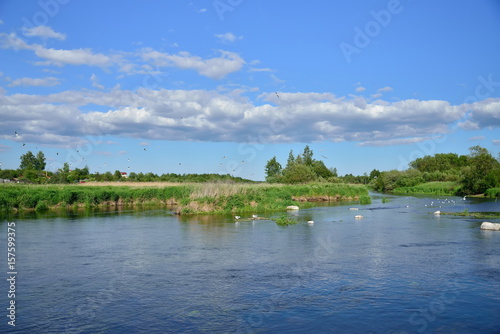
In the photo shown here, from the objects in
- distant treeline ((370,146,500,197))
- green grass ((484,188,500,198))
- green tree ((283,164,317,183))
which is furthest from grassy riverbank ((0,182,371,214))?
distant treeline ((370,146,500,197))

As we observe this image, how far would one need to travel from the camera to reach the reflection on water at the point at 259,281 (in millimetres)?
12016

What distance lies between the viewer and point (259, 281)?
15992 millimetres

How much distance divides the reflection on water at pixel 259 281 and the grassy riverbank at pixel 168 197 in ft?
46.5

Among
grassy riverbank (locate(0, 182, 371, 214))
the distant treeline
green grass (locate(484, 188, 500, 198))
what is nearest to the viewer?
grassy riverbank (locate(0, 182, 371, 214))

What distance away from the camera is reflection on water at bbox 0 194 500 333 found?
12016 millimetres

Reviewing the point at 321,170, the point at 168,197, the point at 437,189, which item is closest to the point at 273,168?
the point at 321,170

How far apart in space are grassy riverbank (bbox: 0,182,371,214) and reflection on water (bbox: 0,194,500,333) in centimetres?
1416

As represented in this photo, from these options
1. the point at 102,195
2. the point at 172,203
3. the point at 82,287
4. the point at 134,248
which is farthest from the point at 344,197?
the point at 82,287

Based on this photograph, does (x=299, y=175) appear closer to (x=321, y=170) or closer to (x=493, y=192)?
(x=321, y=170)

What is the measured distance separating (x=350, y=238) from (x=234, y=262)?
379 inches

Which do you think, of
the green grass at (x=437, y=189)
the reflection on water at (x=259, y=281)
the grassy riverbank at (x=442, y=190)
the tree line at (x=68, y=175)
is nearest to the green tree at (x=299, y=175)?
the tree line at (x=68, y=175)

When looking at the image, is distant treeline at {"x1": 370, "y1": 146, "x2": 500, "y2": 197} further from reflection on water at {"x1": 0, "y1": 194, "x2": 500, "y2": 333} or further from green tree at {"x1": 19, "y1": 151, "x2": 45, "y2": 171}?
green tree at {"x1": 19, "y1": 151, "x2": 45, "y2": 171}

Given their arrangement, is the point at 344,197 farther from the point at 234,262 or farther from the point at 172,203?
the point at 234,262

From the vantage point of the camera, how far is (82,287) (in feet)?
50.3
